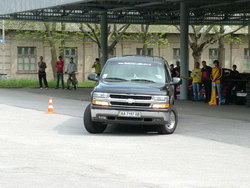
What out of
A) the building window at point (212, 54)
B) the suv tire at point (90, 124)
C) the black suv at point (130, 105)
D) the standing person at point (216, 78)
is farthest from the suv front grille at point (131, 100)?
the building window at point (212, 54)

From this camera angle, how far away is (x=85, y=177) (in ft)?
29.8

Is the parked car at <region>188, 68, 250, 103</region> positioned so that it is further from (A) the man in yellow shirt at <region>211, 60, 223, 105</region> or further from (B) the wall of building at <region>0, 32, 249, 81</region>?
(B) the wall of building at <region>0, 32, 249, 81</region>

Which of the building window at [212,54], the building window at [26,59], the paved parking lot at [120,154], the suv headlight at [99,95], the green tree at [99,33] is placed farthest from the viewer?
the building window at [212,54]

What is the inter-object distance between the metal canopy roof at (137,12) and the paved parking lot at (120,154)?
48.7 ft

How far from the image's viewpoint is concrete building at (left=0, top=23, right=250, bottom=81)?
56375mm

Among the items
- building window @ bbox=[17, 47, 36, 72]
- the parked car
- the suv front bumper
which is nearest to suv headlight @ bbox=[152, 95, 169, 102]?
the suv front bumper

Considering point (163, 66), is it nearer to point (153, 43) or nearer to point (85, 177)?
point (85, 177)

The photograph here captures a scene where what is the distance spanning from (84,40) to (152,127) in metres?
42.1

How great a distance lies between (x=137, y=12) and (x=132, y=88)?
86.0 feet

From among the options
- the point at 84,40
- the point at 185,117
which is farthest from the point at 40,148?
the point at 84,40

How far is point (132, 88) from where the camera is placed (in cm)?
1467

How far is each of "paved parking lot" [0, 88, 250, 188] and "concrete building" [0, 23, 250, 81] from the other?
3770 centimetres

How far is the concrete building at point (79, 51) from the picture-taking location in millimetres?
56375

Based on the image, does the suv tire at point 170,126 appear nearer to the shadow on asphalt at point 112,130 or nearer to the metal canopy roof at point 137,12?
the shadow on asphalt at point 112,130
